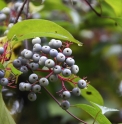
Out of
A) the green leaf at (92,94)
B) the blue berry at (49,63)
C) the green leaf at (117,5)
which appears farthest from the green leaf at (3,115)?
the green leaf at (117,5)

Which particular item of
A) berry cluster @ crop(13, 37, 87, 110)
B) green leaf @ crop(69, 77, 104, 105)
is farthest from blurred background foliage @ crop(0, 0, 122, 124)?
berry cluster @ crop(13, 37, 87, 110)

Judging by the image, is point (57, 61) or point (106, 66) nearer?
point (57, 61)

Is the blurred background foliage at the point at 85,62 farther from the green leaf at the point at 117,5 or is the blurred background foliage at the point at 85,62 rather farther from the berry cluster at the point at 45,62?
the berry cluster at the point at 45,62

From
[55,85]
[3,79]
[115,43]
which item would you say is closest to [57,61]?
[3,79]

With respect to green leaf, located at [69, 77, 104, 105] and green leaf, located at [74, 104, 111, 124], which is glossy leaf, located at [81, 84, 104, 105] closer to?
green leaf, located at [69, 77, 104, 105]

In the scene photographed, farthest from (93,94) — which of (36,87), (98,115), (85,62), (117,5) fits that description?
(85,62)

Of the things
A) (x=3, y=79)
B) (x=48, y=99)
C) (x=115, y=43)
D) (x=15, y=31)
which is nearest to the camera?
(x=3, y=79)

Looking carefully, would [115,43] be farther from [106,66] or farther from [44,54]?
[44,54]

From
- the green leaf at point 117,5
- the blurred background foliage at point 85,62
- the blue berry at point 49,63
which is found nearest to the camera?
the blue berry at point 49,63
